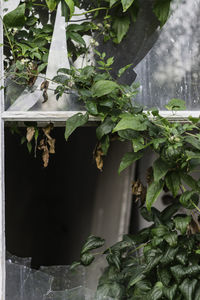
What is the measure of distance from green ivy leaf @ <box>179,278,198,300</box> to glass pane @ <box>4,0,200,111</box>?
1.75 feet

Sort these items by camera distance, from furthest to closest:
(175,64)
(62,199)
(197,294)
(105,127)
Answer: (62,199) < (175,64) < (105,127) < (197,294)

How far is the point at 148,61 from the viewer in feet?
4.88

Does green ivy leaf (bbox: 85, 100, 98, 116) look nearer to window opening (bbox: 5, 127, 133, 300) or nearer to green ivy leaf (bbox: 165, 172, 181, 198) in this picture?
green ivy leaf (bbox: 165, 172, 181, 198)

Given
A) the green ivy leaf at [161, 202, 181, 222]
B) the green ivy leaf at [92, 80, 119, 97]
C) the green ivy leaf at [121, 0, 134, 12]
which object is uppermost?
the green ivy leaf at [121, 0, 134, 12]

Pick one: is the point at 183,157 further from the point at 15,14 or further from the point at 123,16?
the point at 15,14

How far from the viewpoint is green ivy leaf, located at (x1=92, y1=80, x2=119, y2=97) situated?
132cm

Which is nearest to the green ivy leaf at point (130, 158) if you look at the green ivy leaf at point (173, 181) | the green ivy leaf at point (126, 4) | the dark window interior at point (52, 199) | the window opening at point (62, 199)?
the green ivy leaf at point (173, 181)

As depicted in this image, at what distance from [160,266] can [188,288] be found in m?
0.11

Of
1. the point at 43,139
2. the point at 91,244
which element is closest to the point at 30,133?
the point at 43,139

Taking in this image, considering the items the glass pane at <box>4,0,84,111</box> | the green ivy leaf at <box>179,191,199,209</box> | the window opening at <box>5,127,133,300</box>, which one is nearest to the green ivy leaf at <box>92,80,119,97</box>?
the glass pane at <box>4,0,84,111</box>

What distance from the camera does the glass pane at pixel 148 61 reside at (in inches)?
56.8

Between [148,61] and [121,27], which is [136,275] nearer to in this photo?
[148,61]

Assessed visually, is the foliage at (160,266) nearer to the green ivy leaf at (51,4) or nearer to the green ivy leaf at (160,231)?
the green ivy leaf at (160,231)

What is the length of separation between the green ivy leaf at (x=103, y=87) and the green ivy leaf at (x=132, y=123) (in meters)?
0.09
